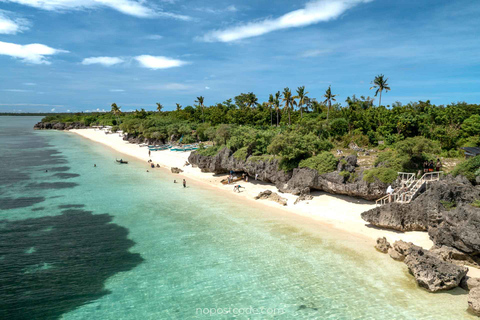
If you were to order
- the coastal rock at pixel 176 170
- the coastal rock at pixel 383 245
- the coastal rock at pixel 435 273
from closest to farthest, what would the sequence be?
1. the coastal rock at pixel 435 273
2. the coastal rock at pixel 383 245
3. the coastal rock at pixel 176 170

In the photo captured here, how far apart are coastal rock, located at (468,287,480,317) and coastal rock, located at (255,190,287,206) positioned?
17.1 m

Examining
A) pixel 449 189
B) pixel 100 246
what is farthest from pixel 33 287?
pixel 449 189

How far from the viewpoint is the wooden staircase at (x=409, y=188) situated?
2380 cm

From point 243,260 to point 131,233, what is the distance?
1064 centimetres

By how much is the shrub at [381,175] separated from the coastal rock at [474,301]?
12203 millimetres

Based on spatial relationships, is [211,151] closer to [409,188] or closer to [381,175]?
[381,175]

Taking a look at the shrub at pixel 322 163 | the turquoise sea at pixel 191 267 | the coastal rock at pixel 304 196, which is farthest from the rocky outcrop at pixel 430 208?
the coastal rock at pixel 304 196

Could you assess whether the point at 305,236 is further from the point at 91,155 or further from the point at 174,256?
the point at 91,155

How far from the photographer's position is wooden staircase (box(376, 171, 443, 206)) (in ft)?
78.1

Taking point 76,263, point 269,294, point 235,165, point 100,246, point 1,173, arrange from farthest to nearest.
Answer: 1. point 1,173
2. point 235,165
3. point 100,246
4. point 76,263
5. point 269,294

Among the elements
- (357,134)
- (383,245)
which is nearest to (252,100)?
(357,134)

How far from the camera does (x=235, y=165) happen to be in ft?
131

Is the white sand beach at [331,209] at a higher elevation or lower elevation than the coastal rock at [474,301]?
higher

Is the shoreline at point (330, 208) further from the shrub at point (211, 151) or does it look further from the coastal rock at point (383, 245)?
the shrub at point (211, 151)
